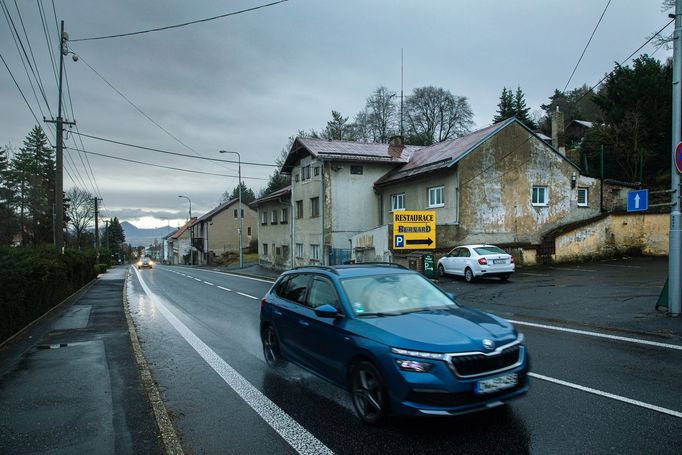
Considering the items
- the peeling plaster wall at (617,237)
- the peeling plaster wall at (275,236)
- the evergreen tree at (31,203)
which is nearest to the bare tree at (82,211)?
the evergreen tree at (31,203)

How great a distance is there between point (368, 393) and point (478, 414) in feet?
3.92

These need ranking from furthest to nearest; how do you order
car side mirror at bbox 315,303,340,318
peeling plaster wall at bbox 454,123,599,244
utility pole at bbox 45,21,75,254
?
peeling plaster wall at bbox 454,123,599,244 < utility pole at bbox 45,21,75,254 < car side mirror at bbox 315,303,340,318

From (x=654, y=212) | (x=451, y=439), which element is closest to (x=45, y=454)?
(x=451, y=439)

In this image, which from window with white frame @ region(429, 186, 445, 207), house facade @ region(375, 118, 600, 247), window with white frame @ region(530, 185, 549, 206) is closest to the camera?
house facade @ region(375, 118, 600, 247)

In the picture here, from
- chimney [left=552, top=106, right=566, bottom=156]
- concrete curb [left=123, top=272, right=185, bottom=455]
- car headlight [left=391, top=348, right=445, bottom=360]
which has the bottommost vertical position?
concrete curb [left=123, top=272, right=185, bottom=455]

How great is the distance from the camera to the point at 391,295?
516cm

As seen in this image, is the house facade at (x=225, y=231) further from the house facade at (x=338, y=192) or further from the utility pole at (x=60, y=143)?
the utility pole at (x=60, y=143)

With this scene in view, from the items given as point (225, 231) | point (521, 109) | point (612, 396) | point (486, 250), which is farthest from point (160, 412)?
point (225, 231)

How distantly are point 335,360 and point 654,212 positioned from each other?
24.6m

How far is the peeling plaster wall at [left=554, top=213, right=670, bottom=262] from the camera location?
72.2 feet

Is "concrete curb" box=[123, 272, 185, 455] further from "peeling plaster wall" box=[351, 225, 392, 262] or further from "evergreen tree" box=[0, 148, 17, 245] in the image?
"evergreen tree" box=[0, 148, 17, 245]

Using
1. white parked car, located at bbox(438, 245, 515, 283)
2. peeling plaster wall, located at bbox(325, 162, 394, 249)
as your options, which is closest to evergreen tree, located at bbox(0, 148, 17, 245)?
peeling plaster wall, located at bbox(325, 162, 394, 249)

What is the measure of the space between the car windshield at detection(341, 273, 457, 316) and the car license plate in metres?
1.11

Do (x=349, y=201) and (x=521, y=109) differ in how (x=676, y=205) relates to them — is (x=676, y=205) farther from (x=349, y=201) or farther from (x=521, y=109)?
(x=521, y=109)
